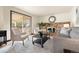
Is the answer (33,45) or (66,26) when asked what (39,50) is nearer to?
(33,45)

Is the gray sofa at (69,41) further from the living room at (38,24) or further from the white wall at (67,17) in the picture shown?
the white wall at (67,17)

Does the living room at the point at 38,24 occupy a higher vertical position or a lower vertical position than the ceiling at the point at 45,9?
lower

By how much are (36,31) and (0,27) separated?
Answer: 0.74m

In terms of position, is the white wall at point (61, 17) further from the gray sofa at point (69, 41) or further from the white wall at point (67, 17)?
the gray sofa at point (69, 41)

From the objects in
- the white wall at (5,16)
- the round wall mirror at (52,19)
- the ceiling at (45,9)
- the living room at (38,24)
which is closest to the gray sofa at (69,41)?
the living room at (38,24)

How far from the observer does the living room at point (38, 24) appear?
5.81ft

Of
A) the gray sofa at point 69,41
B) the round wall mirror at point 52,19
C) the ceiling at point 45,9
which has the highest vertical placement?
the ceiling at point 45,9

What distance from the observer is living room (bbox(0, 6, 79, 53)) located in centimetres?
177

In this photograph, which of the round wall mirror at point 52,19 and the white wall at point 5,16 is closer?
the white wall at point 5,16

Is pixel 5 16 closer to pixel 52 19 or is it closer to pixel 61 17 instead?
pixel 52 19

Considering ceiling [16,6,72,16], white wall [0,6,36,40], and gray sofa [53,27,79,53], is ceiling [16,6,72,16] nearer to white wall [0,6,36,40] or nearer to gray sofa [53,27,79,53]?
white wall [0,6,36,40]

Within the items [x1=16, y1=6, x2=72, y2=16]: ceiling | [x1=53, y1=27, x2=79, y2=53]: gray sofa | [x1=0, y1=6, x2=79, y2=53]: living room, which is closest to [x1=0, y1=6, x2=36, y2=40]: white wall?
[x1=0, y1=6, x2=79, y2=53]: living room

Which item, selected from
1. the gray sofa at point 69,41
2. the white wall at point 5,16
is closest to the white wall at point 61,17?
the gray sofa at point 69,41
